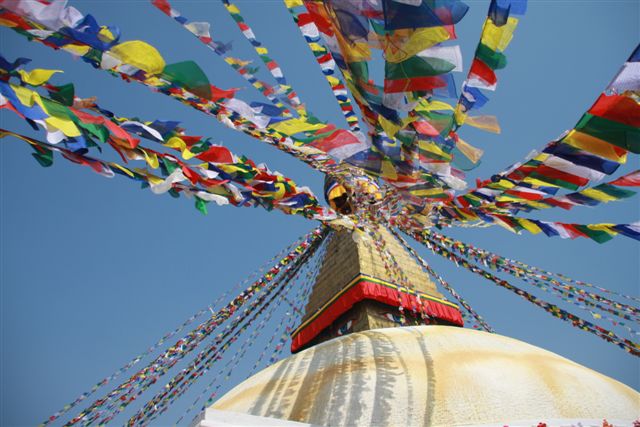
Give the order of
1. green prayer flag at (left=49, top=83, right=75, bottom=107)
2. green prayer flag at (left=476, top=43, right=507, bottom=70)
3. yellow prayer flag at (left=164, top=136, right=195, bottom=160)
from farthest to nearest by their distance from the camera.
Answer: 1. yellow prayer flag at (left=164, top=136, right=195, bottom=160)
2. green prayer flag at (left=476, top=43, right=507, bottom=70)
3. green prayer flag at (left=49, top=83, right=75, bottom=107)

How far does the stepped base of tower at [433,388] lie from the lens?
276 cm

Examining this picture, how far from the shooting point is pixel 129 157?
2.76 meters

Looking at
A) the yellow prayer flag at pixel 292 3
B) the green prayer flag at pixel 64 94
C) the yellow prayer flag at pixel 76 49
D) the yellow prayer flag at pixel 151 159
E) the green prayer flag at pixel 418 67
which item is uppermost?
the yellow prayer flag at pixel 292 3

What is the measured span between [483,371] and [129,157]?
352 cm

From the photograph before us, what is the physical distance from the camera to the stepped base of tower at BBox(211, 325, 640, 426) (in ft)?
9.05

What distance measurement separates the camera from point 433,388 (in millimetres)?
2961

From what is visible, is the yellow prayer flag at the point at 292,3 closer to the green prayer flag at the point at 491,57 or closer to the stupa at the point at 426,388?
the green prayer flag at the point at 491,57

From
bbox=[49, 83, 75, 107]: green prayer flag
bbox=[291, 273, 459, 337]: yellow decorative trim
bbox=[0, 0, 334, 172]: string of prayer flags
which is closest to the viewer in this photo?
bbox=[0, 0, 334, 172]: string of prayer flags

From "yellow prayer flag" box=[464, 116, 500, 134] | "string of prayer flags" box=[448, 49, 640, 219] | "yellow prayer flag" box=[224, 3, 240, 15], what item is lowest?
"string of prayer flags" box=[448, 49, 640, 219]

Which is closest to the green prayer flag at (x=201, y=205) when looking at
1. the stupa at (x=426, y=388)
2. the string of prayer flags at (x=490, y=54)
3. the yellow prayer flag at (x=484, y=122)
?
the stupa at (x=426, y=388)

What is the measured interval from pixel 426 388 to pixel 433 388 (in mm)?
60

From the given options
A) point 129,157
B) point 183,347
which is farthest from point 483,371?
point 183,347

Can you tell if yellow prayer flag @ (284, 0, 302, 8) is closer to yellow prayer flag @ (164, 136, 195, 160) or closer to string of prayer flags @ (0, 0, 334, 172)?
string of prayer flags @ (0, 0, 334, 172)

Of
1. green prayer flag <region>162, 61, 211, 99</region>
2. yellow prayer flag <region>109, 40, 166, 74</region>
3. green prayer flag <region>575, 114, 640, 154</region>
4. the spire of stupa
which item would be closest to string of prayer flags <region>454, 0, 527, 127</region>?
green prayer flag <region>575, 114, 640, 154</region>
